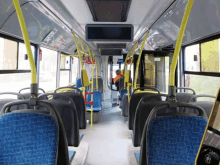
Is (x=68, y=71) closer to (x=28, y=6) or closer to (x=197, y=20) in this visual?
(x=28, y=6)

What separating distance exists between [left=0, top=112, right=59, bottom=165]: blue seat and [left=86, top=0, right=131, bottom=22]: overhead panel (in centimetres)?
150

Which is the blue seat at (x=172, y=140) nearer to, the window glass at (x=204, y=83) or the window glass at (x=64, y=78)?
the window glass at (x=204, y=83)

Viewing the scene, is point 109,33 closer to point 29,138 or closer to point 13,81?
point 13,81

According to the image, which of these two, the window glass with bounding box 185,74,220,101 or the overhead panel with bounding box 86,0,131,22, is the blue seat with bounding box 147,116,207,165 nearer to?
the overhead panel with bounding box 86,0,131,22

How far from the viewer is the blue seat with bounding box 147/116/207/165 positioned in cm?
96

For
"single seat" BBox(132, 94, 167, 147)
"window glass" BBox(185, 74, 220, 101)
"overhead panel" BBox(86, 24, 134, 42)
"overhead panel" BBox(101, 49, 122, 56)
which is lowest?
"single seat" BBox(132, 94, 167, 147)

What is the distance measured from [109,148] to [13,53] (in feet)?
7.79

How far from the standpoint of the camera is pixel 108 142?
325 centimetres

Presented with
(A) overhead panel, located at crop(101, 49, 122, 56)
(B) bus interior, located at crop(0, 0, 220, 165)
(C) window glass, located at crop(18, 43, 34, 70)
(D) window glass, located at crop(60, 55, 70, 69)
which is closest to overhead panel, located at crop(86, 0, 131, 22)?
(B) bus interior, located at crop(0, 0, 220, 165)

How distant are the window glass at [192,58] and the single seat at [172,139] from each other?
2.56m

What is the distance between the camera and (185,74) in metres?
3.76

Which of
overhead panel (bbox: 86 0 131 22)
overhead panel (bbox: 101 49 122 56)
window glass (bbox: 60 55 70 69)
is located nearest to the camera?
overhead panel (bbox: 86 0 131 22)

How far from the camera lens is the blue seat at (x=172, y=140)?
958 mm

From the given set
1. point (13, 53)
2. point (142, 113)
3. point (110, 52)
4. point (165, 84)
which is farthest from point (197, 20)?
point (110, 52)
